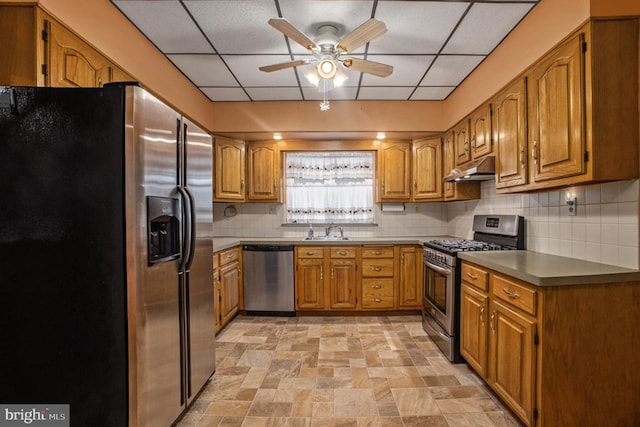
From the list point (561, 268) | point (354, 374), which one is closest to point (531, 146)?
point (561, 268)

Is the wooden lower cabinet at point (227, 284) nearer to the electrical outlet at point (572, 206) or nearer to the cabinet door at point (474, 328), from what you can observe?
the cabinet door at point (474, 328)

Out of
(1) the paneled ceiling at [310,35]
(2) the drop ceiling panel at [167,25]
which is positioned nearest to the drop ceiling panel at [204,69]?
(1) the paneled ceiling at [310,35]

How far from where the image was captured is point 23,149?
138 cm

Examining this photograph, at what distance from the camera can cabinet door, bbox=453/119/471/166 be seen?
3213mm

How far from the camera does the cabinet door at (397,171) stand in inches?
159

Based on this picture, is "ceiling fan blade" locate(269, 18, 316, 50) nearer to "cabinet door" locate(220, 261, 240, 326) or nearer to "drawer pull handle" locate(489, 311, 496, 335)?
"drawer pull handle" locate(489, 311, 496, 335)

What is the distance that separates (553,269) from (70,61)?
118 inches

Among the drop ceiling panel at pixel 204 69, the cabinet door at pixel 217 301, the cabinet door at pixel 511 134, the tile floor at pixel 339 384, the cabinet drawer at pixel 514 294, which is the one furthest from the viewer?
the cabinet door at pixel 217 301

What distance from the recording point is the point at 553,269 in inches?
69.3

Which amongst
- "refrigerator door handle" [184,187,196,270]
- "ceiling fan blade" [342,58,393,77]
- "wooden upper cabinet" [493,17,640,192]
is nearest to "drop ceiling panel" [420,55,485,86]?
"ceiling fan blade" [342,58,393,77]

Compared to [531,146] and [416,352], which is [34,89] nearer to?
[531,146]

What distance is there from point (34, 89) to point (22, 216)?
567mm

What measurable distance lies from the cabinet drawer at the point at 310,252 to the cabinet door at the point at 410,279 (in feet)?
3.20

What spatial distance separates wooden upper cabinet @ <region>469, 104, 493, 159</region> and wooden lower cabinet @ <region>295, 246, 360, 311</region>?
1.68 m
